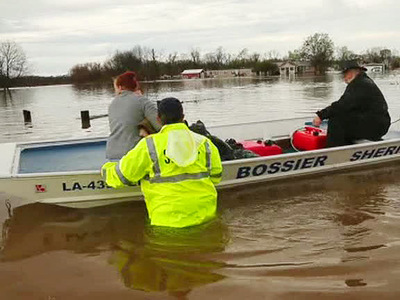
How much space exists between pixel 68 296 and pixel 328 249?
7.69ft

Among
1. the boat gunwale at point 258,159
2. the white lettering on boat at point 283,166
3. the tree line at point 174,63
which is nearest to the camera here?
the boat gunwale at point 258,159

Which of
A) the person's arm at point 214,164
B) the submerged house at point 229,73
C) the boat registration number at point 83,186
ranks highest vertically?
the submerged house at point 229,73

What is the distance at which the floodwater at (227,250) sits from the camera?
3.63 meters

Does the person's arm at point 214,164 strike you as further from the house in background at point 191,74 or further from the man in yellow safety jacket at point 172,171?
the house in background at point 191,74

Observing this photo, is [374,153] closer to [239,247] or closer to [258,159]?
[258,159]

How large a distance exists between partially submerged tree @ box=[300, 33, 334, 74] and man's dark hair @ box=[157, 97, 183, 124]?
4120 inches

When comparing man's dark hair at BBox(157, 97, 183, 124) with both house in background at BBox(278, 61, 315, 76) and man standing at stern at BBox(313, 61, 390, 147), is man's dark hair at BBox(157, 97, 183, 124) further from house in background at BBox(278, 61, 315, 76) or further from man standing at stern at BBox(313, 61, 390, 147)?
house in background at BBox(278, 61, 315, 76)

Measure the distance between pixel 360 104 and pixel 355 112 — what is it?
0.15m

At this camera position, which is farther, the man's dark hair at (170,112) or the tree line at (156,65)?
the tree line at (156,65)

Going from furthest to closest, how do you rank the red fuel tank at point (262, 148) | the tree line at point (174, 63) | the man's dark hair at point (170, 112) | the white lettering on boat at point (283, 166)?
the tree line at point (174, 63) → the red fuel tank at point (262, 148) → the white lettering on boat at point (283, 166) → the man's dark hair at point (170, 112)

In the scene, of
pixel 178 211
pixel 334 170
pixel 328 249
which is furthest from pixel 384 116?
pixel 178 211

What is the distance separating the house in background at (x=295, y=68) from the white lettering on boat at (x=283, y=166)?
102449mm

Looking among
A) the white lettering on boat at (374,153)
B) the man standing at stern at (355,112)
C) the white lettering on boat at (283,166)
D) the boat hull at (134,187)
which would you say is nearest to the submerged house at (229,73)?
the white lettering on boat at (374,153)

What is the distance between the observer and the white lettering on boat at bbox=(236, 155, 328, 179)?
246 inches
